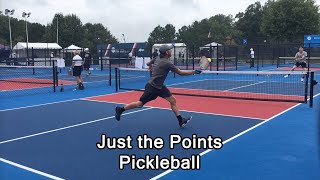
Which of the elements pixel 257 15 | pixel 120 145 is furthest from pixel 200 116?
pixel 257 15

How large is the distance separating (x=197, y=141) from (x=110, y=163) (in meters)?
1.88

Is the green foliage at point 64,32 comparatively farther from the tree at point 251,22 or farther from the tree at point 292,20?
the tree at point 251,22

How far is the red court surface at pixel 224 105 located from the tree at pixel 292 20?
36.8m

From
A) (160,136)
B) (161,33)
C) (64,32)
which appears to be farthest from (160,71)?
(161,33)

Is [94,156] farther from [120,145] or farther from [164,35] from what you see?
[164,35]

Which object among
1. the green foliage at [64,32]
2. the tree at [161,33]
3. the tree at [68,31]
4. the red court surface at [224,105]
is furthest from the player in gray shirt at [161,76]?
the tree at [161,33]

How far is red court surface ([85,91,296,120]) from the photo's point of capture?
9.70 m

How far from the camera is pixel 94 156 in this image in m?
5.99

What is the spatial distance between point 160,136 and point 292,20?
42.7 meters

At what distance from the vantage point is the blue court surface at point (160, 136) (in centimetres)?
522

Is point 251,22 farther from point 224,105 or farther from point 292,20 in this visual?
point 224,105

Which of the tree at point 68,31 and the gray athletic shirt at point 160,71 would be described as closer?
the gray athletic shirt at point 160,71

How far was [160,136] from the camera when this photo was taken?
722 cm

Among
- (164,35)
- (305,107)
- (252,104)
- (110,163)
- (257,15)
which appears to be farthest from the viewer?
(164,35)
